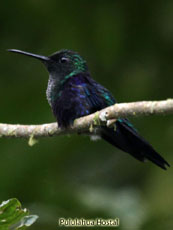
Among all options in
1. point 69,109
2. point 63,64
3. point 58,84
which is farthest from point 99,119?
point 63,64

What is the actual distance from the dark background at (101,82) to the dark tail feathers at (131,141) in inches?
27.6

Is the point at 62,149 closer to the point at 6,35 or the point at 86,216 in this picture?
the point at 86,216

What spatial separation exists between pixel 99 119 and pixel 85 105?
3.40 feet

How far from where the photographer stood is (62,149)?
5.37m

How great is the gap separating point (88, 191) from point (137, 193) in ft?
1.64

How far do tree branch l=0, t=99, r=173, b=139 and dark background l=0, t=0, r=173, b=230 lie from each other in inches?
42.8

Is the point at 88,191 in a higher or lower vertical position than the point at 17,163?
lower

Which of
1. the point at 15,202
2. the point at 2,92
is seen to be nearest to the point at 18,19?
the point at 2,92

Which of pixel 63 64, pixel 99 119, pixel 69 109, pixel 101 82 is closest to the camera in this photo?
pixel 99 119

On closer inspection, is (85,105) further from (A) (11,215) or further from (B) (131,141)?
(A) (11,215)

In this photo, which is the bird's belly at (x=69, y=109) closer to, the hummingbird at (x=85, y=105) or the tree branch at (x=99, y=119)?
the hummingbird at (x=85, y=105)

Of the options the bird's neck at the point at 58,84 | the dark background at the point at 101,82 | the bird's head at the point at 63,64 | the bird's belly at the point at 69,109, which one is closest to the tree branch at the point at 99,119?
the bird's belly at the point at 69,109

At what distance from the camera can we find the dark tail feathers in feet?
13.2

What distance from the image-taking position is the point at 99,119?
318cm
